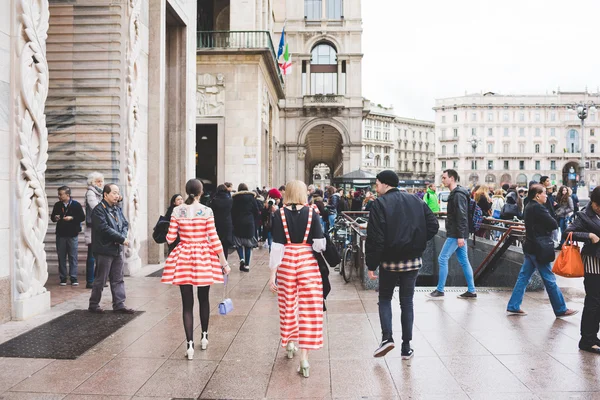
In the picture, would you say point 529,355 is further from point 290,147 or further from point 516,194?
point 290,147

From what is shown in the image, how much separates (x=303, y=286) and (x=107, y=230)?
3692 mm

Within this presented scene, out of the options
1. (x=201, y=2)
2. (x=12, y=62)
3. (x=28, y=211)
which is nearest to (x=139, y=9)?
(x=12, y=62)

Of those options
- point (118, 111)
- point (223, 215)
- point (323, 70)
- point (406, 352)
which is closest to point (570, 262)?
point (406, 352)

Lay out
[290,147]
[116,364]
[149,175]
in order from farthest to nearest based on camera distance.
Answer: [290,147], [149,175], [116,364]

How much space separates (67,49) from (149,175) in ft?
10.1

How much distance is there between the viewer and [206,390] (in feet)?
16.5

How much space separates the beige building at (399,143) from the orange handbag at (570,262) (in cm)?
10288

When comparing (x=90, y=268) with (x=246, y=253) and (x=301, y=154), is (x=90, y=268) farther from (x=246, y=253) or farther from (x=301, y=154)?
(x=301, y=154)

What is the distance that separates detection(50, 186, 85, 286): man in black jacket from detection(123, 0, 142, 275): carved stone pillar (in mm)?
1134

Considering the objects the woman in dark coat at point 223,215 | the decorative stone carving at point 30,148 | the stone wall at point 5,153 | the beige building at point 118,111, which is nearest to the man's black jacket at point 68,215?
the beige building at point 118,111

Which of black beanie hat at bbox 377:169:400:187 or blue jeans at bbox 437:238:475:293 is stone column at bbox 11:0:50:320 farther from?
blue jeans at bbox 437:238:475:293

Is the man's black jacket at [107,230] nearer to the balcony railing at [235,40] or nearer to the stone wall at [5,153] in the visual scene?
the stone wall at [5,153]

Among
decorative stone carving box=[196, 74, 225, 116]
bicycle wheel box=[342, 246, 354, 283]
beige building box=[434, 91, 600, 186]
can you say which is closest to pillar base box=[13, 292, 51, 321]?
bicycle wheel box=[342, 246, 354, 283]

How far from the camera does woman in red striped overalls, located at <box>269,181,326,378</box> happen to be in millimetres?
5535
